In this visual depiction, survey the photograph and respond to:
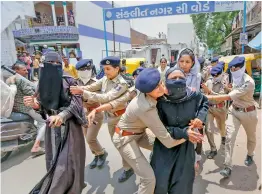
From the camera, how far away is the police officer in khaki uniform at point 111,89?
2.55 m

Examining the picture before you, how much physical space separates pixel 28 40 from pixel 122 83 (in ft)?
67.2

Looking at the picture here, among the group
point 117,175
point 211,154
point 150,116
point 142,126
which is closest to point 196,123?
point 150,116

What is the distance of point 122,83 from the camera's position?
2660mm

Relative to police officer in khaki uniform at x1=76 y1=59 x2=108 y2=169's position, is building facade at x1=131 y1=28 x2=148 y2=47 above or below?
above

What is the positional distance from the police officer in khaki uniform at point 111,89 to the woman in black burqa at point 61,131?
228 millimetres

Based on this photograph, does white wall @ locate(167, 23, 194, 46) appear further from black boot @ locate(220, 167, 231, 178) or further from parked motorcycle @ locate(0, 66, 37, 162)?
black boot @ locate(220, 167, 231, 178)

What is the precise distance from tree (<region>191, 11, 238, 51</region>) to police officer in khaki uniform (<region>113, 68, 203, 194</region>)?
2517cm

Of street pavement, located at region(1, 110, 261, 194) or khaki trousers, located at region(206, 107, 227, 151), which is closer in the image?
street pavement, located at region(1, 110, 261, 194)

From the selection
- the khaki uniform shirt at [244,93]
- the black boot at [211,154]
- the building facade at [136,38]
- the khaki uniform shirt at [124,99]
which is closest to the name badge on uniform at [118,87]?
the khaki uniform shirt at [124,99]

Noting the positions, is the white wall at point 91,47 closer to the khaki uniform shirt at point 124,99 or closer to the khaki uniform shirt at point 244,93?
the khaki uniform shirt at point 124,99

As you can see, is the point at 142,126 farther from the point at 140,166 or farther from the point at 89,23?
the point at 89,23

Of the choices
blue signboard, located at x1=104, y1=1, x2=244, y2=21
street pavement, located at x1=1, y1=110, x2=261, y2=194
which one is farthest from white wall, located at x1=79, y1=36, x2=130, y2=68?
street pavement, located at x1=1, y1=110, x2=261, y2=194

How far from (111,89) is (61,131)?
32.6 inches

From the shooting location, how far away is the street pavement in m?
2.67
